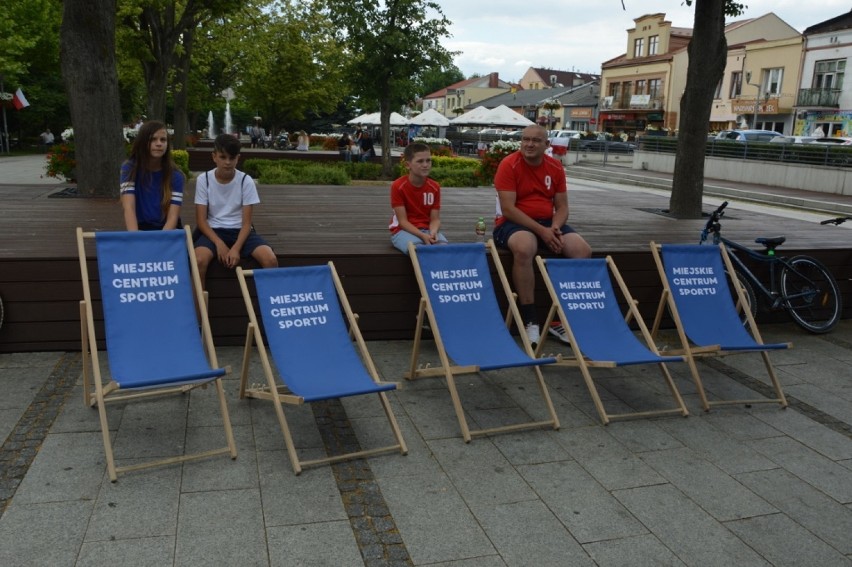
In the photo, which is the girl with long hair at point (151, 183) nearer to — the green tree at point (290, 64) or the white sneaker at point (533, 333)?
the white sneaker at point (533, 333)

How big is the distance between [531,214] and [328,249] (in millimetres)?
1775

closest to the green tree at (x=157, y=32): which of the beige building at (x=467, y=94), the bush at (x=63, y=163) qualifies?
the bush at (x=63, y=163)

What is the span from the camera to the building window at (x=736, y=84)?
176 feet

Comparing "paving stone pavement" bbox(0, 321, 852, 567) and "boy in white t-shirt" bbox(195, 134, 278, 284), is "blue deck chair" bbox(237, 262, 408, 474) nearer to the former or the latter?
"paving stone pavement" bbox(0, 321, 852, 567)

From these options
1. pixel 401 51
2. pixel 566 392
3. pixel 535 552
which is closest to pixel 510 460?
pixel 535 552

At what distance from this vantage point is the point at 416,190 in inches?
241

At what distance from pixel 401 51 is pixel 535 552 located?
21.8 m

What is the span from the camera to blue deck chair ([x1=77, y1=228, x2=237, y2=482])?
13.1ft

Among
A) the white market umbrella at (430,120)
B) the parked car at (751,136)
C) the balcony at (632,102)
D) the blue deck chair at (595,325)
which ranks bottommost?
the blue deck chair at (595,325)

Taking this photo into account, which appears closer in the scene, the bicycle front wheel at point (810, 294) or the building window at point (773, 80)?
the bicycle front wheel at point (810, 294)

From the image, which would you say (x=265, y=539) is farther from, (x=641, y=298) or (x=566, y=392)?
(x=641, y=298)

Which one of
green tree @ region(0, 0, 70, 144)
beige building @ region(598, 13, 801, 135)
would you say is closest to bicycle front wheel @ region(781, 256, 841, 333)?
green tree @ region(0, 0, 70, 144)

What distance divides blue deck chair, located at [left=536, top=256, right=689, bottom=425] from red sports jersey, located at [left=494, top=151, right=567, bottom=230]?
98 cm

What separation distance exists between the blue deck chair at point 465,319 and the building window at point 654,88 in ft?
204
